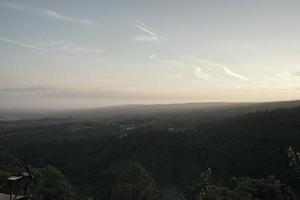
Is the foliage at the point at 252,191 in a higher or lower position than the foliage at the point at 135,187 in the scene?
higher

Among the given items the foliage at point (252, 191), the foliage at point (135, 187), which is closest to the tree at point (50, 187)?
the foliage at point (135, 187)

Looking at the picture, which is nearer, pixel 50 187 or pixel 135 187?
pixel 50 187

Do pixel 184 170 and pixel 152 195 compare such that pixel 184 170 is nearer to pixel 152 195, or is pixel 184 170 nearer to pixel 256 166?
pixel 256 166

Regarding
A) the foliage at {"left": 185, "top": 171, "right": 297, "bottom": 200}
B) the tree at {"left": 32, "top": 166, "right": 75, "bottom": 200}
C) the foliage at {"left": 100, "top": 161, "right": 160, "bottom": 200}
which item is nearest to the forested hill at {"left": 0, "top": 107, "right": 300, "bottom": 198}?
the foliage at {"left": 100, "top": 161, "right": 160, "bottom": 200}

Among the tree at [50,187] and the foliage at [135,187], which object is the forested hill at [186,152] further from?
the tree at [50,187]

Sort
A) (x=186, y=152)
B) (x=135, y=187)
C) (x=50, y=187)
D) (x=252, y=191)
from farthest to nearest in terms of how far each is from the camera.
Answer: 1. (x=186, y=152)
2. (x=135, y=187)
3. (x=50, y=187)
4. (x=252, y=191)

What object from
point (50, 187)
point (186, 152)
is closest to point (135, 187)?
point (50, 187)

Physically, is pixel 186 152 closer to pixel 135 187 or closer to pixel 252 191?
pixel 135 187

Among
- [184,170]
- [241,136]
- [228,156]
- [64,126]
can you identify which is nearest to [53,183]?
[184,170]
